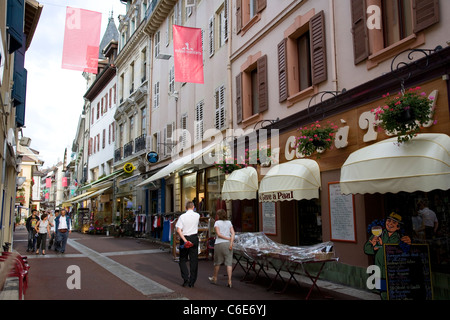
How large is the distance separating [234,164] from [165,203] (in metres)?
9.91

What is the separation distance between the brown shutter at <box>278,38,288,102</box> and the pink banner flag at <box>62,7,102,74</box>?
5.76 meters

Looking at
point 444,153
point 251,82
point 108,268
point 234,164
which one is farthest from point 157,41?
point 444,153

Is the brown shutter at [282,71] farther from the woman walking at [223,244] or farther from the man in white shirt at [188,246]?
the man in white shirt at [188,246]

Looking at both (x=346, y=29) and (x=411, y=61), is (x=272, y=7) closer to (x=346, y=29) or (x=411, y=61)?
(x=346, y=29)

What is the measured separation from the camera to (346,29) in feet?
30.7

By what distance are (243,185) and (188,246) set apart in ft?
12.5

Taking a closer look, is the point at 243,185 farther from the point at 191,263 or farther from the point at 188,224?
the point at 191,263

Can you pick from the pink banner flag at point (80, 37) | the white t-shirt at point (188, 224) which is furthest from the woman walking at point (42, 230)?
the white t-shirt at point (188, 224)

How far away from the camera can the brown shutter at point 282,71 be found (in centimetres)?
1162

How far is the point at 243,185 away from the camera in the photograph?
464 inches

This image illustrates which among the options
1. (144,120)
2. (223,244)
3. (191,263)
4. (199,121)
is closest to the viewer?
(191,263)

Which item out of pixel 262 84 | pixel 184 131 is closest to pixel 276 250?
pixel 262 84

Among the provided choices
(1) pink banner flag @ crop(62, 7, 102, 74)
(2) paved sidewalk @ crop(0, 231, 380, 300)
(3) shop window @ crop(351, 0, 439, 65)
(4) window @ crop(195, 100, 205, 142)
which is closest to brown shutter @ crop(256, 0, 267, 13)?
(3) shop window @ crop(351, 0, 439, 65)

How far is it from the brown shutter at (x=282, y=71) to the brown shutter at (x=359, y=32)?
2865 mm
